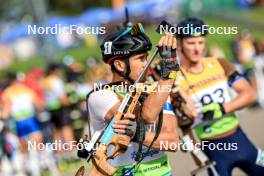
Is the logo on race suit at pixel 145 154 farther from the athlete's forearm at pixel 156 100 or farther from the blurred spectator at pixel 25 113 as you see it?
the blurred spectator at pixel 25 113

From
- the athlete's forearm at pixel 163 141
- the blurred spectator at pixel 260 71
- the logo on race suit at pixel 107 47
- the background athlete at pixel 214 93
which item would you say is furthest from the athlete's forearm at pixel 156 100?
the blurred spectator at pixel 260 71

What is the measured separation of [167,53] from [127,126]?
0.55 meters

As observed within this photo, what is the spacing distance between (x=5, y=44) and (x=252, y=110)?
30.3 meters

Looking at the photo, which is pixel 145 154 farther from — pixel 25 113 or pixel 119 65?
pixel 25 113

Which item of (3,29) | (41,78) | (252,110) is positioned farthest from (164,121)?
(3,29)

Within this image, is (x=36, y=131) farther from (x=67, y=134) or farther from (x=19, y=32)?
(x=19, y=32)

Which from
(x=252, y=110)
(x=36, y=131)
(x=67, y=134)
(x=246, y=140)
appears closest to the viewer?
(x=246, y=140)

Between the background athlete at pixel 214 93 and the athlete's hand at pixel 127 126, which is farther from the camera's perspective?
the background athlete at pixel 214 93

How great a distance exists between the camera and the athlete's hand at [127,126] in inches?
174

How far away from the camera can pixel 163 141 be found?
464 cm

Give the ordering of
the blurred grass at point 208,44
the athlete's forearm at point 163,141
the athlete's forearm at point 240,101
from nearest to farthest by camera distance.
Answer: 1. the athlete's forearm at point 163,141
2. the athlete's forearm at point 240,101
3. the blurred grass at point 208,44

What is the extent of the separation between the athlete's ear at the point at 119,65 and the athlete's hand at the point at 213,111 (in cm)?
191

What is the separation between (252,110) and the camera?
17.4m

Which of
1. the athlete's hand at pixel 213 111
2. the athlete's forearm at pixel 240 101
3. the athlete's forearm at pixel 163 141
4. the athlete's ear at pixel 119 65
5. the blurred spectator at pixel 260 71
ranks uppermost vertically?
the blurred spectator at pixel 260 71
